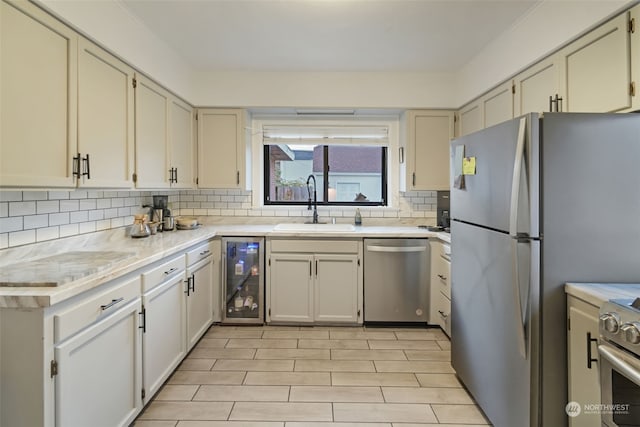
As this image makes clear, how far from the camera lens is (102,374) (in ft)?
5.13

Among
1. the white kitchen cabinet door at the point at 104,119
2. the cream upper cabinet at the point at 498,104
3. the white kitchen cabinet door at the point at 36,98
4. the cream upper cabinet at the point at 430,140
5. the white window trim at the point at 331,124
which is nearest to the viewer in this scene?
the white kitchen cabinet door at the point at 36,98

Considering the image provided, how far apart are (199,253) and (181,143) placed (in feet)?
3.58

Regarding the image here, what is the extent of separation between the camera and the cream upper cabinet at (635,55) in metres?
1.58

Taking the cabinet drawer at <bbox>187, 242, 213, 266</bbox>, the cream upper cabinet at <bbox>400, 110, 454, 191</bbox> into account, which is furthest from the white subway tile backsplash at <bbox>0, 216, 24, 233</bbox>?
the cream upper cabinet at <bbox>400, 110, 454, 191</bbox>

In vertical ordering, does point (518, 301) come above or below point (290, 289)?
above

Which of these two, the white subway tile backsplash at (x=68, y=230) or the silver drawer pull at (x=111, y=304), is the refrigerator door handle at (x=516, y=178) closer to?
the silver drawer pull at (x=111, y=304)

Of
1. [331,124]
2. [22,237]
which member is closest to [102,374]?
[22,237]

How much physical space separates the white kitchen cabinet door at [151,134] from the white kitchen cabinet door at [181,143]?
Result: 0.35 ft

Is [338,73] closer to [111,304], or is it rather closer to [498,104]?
[498,104]

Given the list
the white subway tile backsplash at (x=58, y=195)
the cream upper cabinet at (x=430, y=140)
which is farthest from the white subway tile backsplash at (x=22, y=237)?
the cream upper cabinet at (x=430, y=140)

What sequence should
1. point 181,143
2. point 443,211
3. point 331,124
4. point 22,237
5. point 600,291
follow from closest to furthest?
point 600,291 → point 22,237 → point 181,143 → point 443,211 → point 331,124

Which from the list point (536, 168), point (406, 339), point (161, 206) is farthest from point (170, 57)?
point (406, 339)

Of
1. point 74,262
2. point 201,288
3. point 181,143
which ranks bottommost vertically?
point 201,288

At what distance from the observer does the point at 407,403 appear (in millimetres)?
2115
